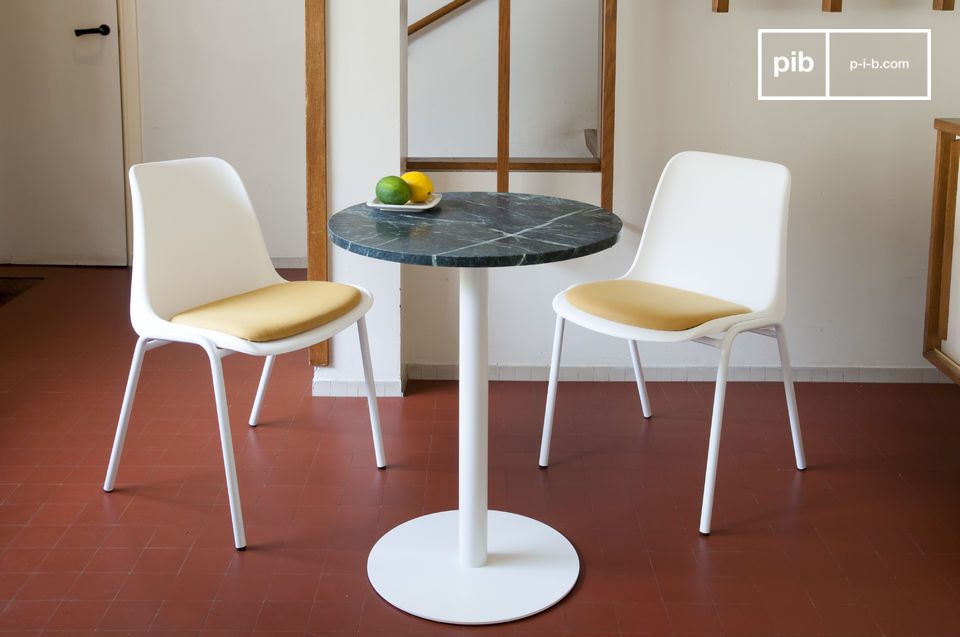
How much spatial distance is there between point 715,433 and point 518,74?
292 centimetres

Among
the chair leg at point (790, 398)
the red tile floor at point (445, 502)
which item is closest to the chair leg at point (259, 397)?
the red tile floor at point (445, 502)

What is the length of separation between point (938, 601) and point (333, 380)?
195 centimetres

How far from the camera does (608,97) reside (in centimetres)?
360

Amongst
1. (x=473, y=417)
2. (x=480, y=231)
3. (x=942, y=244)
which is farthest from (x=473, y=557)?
(x=942, y=244)

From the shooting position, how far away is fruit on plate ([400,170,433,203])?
2.72m

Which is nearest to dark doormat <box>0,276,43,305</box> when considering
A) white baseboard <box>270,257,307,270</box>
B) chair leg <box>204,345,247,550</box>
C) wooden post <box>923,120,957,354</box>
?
white baseboard <box>270,257,307,270</box>

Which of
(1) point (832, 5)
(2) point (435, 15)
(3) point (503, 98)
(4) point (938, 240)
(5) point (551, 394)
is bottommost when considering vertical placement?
(5) point (551, 394)

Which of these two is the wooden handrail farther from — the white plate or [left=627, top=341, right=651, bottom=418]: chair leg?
the white plate

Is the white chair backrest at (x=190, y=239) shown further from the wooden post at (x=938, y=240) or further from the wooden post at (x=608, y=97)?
the wooden post at (x=938, y=240)

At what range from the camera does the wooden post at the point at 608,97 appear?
139 inches

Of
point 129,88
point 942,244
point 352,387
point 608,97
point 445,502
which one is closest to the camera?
point 445,502

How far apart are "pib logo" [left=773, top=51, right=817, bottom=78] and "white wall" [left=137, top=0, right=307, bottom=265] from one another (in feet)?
7.67

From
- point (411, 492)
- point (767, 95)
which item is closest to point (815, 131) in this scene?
point (767, 95)

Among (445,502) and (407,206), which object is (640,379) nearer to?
(445,502)
